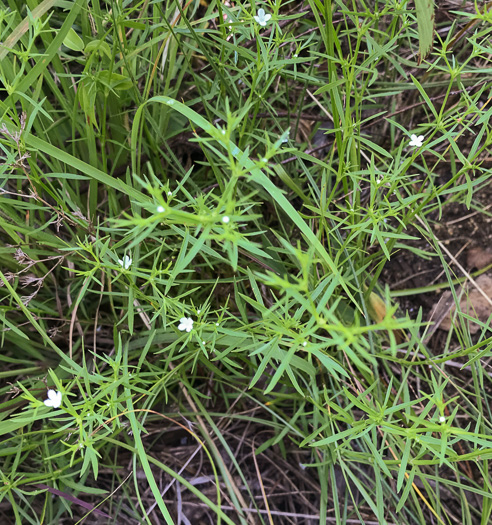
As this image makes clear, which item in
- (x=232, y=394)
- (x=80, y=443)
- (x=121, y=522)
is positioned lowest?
(x=121, y=522)

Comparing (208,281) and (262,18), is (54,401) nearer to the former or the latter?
(208,281)

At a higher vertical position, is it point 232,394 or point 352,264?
point 352,264

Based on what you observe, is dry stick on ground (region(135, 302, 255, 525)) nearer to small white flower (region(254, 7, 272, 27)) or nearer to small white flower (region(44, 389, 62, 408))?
small white flower (region(44, 389, 62, 408))

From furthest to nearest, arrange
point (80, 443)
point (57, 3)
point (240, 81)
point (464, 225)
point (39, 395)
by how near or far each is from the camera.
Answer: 1. point (464, 225)
2. point (240, 81)
3. point (39, 395)
4. point (57, 3)
5. point (80, 443)

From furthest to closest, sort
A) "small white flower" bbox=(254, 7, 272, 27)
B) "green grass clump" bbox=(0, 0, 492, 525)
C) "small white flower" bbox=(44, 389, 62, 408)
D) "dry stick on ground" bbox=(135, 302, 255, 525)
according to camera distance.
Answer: "dry stick on ground" bbox=(135, 302, 255, 525) → "green grass clump" bbox=(0, 0, 492, 525) → "small white flower" bbox=(254, 7, 272, 27) → "small white flower" bbox=(44, 389, 62, 408)

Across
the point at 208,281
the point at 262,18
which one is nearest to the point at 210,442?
the point at 208,281

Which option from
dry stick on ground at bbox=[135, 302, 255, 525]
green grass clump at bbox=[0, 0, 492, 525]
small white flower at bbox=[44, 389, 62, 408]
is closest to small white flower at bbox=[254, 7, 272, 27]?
green grass clump at bbox=[0, 0, 492, 525]

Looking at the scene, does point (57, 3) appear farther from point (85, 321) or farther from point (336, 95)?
point (85, 321)

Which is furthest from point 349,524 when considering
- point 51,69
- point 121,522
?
point 51,69

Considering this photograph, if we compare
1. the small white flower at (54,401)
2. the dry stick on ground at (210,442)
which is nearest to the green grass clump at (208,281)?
the dry stick on ground at (210,442)

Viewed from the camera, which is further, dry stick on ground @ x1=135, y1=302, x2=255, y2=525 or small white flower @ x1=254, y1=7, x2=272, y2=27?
dry stick on ground @ x1=135, y1=302, x2=255, y2=525

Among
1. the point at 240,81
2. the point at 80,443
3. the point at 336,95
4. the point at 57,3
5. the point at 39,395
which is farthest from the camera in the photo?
the point at 240,81
